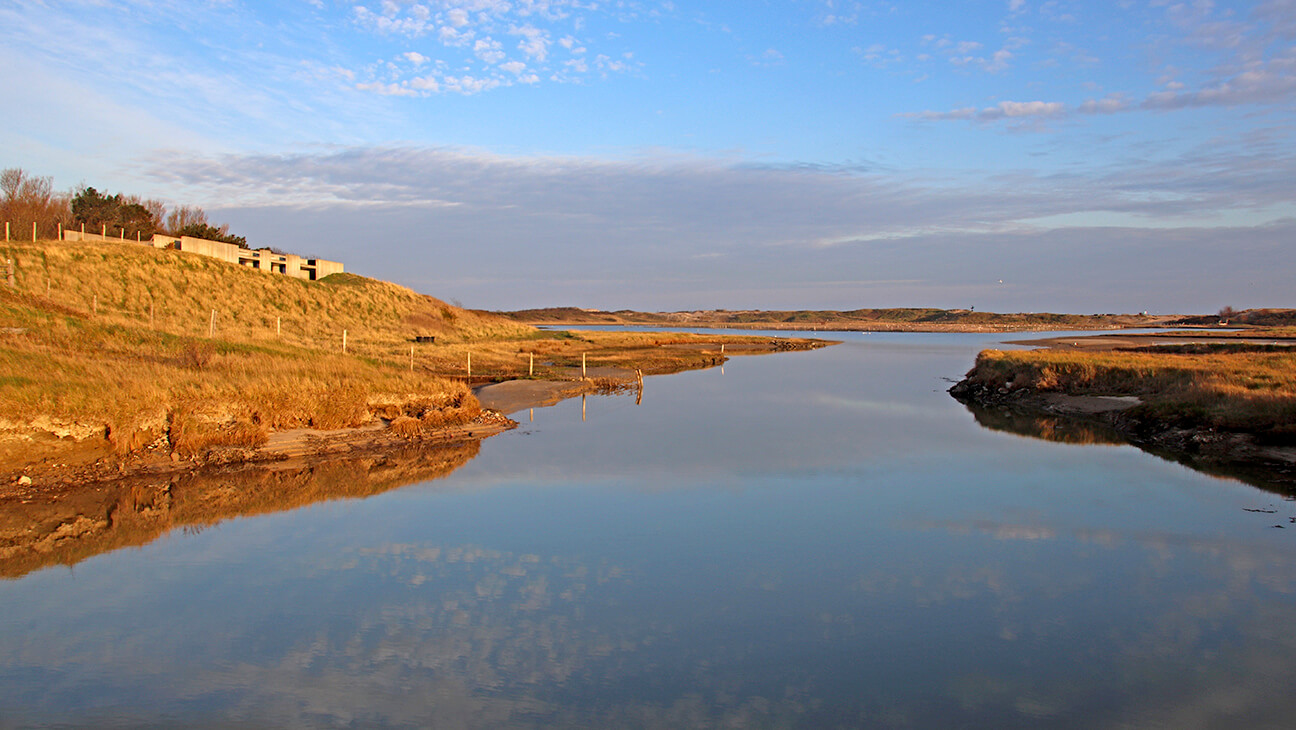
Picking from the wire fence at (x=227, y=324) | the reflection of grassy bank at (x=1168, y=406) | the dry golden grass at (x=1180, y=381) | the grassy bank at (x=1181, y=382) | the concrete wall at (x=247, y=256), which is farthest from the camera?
the concrete wall at (x=247, y=256)

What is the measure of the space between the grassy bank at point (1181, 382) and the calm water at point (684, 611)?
397 cm

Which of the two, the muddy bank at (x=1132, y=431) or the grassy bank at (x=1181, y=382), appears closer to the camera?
the muddy bank at (x=1132, y=431)

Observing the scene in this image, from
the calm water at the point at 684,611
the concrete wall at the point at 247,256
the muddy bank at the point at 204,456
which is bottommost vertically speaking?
the calm water at the point at 684,611

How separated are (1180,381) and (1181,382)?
0.25 m

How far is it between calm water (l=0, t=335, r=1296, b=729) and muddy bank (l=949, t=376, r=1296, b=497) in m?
1.59

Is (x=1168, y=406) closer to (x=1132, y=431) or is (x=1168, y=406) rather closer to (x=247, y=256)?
(x=1132, y=431)

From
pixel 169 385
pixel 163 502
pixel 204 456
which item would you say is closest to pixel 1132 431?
pixel 204 456

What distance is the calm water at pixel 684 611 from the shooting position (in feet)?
22.7

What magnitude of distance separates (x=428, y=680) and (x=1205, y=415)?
22147 mm

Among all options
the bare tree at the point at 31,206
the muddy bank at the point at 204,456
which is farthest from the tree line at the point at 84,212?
the muddy bank at the point at 204,456

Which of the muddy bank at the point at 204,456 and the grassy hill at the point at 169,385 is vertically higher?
the grassy hill at the point at 169,385

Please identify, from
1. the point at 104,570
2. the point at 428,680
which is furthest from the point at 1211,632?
the point at 104,570

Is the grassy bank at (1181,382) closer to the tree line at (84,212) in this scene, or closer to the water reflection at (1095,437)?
the water reflection at (1095,437)

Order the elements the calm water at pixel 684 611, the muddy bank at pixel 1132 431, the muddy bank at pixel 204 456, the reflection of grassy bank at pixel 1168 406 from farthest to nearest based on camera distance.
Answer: the reflection of grassy bank at pixel 1168 406 → the muddy bank at pixel 1132 431 → the muddy bank at pixel 204 456 → the calm water at pixel 684 611
